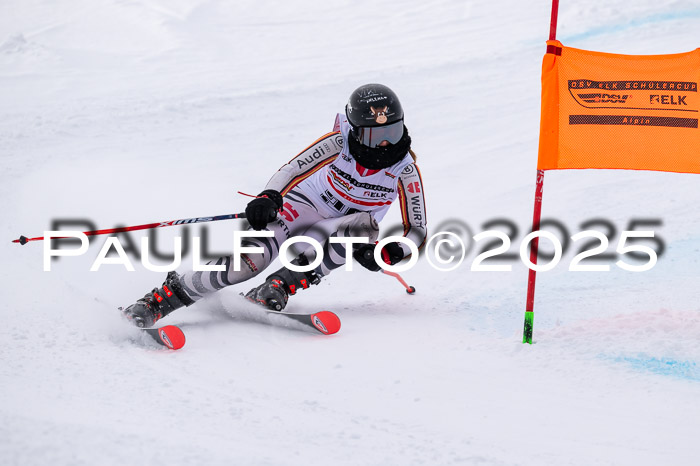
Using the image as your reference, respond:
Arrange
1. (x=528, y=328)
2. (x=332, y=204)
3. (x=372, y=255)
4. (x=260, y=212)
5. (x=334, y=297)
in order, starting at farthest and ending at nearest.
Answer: (x=334, y=297)
(x=332, y=204)
(x=372, y=255)
(x=528, y=328)
(x=260, y=212)

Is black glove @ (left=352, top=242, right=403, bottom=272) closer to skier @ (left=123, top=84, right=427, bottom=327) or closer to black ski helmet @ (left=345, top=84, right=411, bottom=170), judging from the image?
skier @ (left=123, top=84, right=427, bottom=327)

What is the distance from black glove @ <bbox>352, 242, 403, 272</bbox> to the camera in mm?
4312

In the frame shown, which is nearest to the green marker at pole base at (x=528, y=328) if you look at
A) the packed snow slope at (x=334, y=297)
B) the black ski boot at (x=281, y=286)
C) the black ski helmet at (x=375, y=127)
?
the packed snow slope at (x=334, y=297)

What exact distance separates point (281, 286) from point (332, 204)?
23.8 inches

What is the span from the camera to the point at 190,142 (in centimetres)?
920

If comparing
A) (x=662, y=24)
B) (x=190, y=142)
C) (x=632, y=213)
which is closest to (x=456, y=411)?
(x=632, y=213)

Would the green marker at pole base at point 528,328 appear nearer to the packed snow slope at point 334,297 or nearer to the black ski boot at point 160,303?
the packed snow slope at point 334,297

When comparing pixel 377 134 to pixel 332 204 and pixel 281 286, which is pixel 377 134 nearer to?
pixel 332 204

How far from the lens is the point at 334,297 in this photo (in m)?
5.32

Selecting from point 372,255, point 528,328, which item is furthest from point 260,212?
point 528,328

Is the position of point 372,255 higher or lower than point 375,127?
lower

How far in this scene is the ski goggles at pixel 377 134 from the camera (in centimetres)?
410

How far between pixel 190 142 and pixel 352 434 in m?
7.07

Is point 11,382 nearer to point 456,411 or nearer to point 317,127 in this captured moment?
point 456,411
